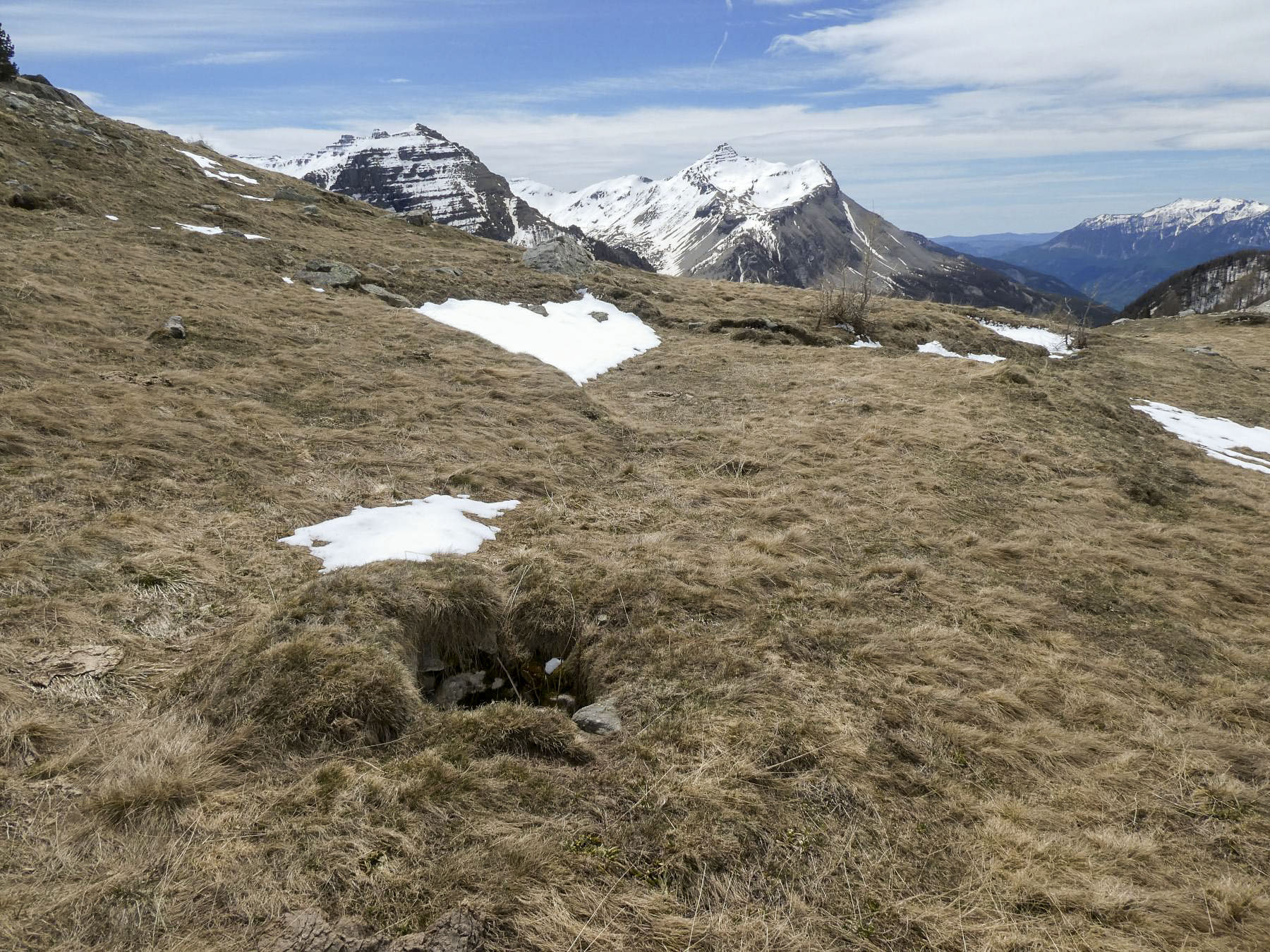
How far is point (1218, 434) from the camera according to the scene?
17.1 m

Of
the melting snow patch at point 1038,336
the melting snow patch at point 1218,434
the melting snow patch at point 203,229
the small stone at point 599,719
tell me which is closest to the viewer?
the small stone at point 599,719

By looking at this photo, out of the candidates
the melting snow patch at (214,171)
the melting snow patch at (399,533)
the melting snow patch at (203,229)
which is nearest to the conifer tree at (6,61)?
the melting snow patch at (214,171)

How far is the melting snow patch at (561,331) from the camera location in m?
18.4

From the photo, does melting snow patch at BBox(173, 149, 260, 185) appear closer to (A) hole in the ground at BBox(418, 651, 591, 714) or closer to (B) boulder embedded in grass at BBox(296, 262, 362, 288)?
(B) boulder embedded in grass at BBox(296, 262, 362, 288)

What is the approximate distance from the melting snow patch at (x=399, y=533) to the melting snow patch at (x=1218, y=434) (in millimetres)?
17119

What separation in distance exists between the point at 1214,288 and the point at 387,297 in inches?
5142

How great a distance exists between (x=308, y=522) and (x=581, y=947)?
6.38 m

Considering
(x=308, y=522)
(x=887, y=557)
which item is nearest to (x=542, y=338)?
(x=308, y=522)

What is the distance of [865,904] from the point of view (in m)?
3.97

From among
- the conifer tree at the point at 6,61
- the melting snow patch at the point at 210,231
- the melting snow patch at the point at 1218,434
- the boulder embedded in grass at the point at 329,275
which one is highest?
the conifer tree at the point at 6,61

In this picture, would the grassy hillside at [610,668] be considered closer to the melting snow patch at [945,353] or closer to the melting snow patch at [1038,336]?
the melting snow patch at [945,353]

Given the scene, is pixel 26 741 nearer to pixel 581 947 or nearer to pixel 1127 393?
pixel 581 947

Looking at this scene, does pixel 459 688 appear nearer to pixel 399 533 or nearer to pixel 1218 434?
pixel 399 533

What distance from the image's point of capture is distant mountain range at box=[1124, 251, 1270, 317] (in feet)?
305
